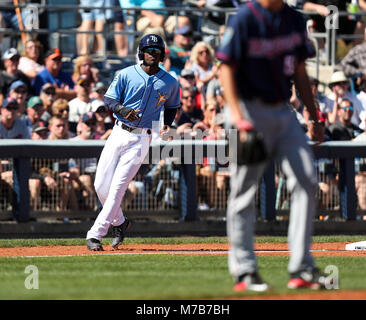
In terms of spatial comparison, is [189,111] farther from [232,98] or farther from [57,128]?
[232,98]

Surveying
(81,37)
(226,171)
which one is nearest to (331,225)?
(226,171)

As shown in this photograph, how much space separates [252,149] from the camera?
6.31m

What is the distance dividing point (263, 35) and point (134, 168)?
13.9 ft

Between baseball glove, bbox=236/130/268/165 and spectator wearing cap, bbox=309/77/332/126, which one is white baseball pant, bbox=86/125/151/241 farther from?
spectator wearing cap, bbox=309/77/332/126

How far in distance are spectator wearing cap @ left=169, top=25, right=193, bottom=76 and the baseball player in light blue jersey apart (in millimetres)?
5736

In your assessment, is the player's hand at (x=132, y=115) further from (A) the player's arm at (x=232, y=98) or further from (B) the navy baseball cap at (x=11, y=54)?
(B) the navy baseball cap at (x=11, y=54)

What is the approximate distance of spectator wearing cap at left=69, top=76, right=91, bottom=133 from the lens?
587 inches

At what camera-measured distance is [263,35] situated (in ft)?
21.7

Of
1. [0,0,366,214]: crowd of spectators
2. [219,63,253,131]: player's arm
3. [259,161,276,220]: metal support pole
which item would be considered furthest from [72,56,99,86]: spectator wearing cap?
[219,63,253,131]: player's arm

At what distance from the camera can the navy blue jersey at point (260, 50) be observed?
6517 millimetres

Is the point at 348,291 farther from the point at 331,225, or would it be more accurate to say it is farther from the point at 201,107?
the point at 201,107

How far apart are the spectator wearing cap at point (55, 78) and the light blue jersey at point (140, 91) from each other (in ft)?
16.5

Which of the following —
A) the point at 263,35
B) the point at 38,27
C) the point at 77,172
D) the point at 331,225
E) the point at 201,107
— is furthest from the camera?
the point at 38,27

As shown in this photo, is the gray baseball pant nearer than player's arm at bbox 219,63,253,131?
No
